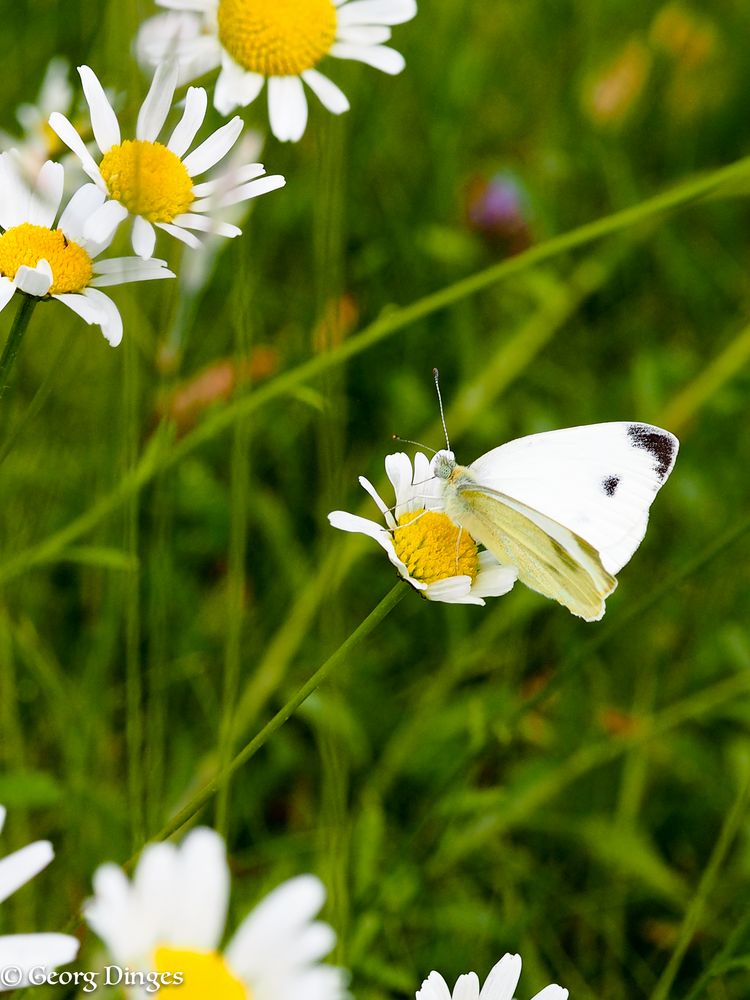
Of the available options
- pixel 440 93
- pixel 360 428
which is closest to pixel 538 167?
pixel 440 93

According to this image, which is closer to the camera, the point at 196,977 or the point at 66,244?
the point at 196,977

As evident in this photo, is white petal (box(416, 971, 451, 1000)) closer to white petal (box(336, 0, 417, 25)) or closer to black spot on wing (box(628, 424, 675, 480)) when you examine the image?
black spot on wing (box(628, 424, 675, 480))

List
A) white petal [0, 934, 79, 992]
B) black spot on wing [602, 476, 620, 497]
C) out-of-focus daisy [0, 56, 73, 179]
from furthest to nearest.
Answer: out-of-focus daisy [0, 56, 73, 179] → black spot on wing [602, 476, 620, 497] → white petal [0, 934, 79, 992]

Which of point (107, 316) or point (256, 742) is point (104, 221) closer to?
point (107, 316)

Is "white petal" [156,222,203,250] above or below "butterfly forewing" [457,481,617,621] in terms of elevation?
above

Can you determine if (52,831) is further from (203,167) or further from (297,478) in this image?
(203,167)

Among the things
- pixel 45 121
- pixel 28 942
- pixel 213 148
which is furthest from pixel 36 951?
pixel 45 121

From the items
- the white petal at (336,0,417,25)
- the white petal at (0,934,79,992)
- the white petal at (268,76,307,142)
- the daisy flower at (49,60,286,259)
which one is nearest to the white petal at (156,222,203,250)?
the daisy flower at (49,60,286,259)
